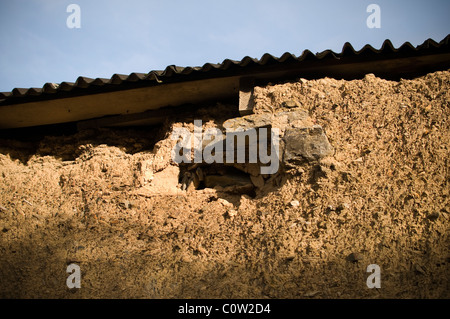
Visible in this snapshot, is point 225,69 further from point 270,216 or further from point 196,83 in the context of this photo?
A: point 270,216

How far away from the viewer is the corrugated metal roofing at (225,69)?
328cm

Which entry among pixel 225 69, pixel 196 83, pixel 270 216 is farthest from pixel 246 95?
pixel 270 216

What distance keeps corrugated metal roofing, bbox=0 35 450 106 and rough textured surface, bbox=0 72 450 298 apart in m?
0.22

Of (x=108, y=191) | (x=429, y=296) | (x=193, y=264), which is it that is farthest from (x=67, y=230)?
(x=429, y=296)

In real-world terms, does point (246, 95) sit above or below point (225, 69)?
below

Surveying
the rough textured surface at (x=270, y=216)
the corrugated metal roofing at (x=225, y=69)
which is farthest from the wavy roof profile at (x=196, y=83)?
the rough textured surface at (x=270, y=216)

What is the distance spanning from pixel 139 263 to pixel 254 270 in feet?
2.74

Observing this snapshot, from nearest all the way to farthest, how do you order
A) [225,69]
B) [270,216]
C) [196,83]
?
[270,216], [225,69], [196,83]

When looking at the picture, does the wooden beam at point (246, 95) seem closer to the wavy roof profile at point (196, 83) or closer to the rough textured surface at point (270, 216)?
the wavy roof profile at point (196, 83)

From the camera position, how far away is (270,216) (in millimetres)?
2844

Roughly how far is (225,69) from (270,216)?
1.40 meters

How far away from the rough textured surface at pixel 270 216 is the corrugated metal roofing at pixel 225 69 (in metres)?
0.22
